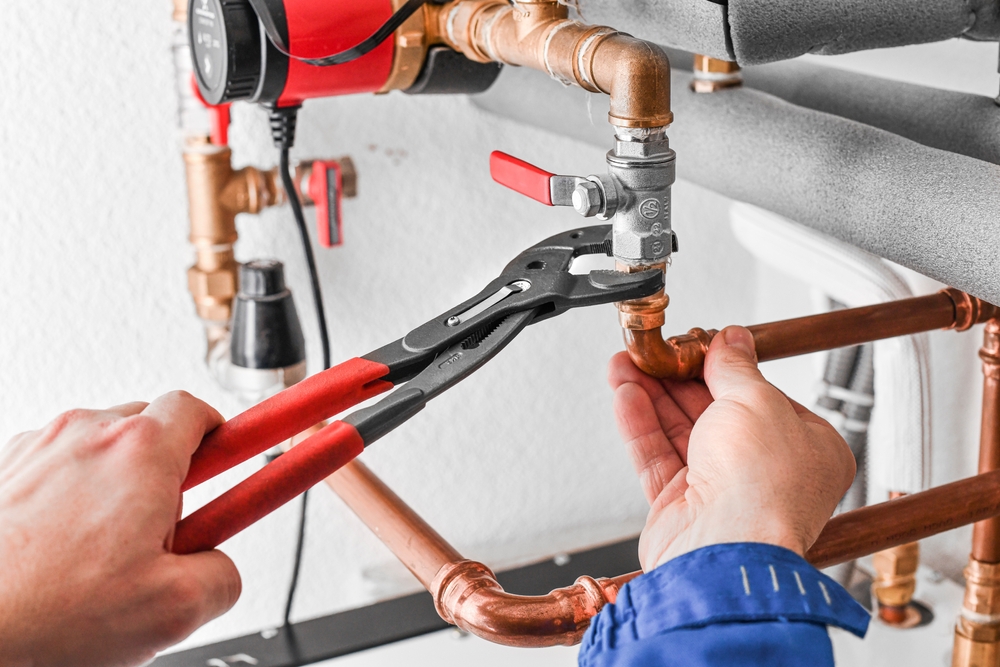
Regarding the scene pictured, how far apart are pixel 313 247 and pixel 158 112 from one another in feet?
0.54

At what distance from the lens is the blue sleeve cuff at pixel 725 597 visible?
292mm

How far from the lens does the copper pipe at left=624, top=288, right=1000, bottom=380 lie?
427 mm

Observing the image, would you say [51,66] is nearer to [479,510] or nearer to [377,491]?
[377,491]

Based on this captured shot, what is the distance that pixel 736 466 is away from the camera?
346 millimetres

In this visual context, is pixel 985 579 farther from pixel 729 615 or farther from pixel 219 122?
pixel 219 122

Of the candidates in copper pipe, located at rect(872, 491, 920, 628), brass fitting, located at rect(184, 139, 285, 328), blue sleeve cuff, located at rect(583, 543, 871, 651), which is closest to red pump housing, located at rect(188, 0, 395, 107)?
brass fitting, located at rect(184, 139, 285, 328)

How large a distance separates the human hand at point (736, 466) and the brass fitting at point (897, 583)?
1.15ft

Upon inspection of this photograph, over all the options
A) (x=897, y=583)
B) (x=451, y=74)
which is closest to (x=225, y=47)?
(x=451, y=74)

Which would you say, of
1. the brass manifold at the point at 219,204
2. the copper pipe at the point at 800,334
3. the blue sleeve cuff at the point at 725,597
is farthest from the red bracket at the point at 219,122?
the blue sleeve cuff at the point at 725,597

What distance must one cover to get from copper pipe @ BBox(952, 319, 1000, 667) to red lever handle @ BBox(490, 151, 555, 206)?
32cm

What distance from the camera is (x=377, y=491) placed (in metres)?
0.45

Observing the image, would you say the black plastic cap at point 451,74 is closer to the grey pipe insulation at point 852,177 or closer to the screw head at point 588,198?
the grey pipe insulation at point 852,177

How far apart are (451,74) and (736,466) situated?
1.14ft

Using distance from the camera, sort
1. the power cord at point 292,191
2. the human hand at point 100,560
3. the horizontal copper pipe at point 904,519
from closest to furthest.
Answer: the human hand at point 100,560 → the horizontal copper pipe at point 904,519 → the power cord at point 292,191
